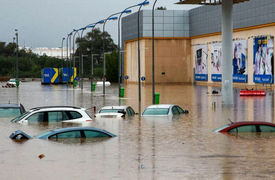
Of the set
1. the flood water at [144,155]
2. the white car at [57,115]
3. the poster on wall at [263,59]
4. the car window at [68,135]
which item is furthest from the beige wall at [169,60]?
the car window at [68,135]

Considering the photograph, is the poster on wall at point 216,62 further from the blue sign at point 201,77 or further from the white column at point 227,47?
the white column at point 227,47

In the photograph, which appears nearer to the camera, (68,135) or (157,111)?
(68,135)

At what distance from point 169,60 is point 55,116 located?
72792 mm

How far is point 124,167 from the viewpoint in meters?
18.0

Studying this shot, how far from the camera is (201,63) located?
9500 centimetres

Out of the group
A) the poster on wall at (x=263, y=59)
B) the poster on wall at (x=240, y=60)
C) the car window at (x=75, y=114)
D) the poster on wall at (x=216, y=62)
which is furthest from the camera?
the poster on wall at (x=216, y=62)

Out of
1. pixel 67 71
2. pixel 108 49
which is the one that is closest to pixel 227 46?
pixel 67 71

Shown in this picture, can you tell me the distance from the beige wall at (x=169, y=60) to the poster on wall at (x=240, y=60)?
61.2 feet

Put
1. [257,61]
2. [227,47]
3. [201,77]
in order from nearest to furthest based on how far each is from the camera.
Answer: [227,47]
[257,61]
[201,77]

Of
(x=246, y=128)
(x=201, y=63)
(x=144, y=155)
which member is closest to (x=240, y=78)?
(x=201, y=63)

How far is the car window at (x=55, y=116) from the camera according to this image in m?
26.1

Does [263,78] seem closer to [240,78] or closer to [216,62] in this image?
[240,78]

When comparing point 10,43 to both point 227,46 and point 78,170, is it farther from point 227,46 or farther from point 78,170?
point 78,170

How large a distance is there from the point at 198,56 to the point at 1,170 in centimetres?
8004
